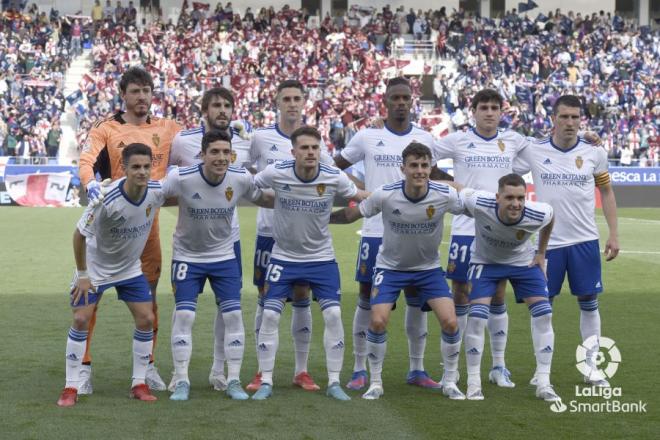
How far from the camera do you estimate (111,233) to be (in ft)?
24.5

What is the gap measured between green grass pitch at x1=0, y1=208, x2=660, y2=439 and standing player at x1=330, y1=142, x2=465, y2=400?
35 cm

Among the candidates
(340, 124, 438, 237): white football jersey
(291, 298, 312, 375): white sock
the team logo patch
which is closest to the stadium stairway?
(340, 124, 438, 237): white football jersey

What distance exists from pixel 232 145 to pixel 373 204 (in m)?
1.36

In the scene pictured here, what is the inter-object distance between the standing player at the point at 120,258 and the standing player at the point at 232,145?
509 millimetres

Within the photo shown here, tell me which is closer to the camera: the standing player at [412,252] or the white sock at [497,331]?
the standing player at [412,252]

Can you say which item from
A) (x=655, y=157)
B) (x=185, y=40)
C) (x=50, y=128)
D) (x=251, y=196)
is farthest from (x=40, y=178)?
(x=251, y=196)

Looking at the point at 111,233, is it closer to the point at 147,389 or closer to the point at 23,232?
the point at 147,389

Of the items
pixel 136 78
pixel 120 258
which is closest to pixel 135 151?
pixel 120 258

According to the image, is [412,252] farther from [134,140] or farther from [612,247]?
[134,140]

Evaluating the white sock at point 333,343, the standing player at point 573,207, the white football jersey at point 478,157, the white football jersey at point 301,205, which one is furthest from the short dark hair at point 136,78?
the standing player at point 573,207

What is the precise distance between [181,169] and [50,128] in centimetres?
2852

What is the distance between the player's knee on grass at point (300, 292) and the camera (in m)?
7.89

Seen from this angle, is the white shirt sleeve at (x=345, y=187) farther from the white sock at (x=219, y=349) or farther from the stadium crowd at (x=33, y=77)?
the stadium crowd at (x=33, y=77)

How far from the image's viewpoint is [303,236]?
25.5 ft
